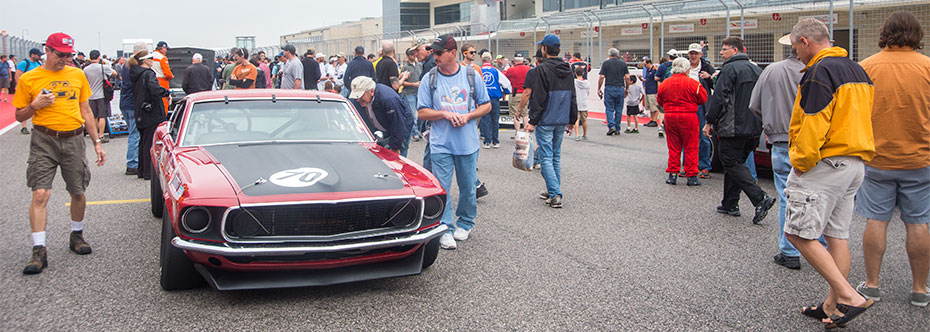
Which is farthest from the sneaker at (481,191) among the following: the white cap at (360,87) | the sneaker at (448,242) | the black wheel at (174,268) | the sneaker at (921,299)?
the sneaker at (921,299)

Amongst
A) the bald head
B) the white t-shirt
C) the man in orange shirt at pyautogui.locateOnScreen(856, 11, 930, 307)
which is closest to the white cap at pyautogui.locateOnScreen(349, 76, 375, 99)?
the man in orange shirt at pyautogui.locateOnScreen(856, 11, 930, 307)

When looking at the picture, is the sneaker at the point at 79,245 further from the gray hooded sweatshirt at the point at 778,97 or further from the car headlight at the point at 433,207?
the gray hooded sweatshirt at the point at 778,97

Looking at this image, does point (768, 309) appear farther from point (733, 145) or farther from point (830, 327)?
point (733, 145)

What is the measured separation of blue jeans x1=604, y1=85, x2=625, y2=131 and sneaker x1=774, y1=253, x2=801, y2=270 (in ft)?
29.7

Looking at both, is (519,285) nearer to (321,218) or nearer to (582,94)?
(321,218)

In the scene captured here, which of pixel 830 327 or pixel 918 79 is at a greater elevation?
pixel 918 79

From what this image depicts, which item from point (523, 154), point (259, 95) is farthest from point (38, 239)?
point (523, 154)

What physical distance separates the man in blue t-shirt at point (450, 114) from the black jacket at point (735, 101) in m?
2.41

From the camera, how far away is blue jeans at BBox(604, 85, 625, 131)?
1392cm

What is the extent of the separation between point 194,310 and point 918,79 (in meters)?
4.41

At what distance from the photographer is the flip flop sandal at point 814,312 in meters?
3.99

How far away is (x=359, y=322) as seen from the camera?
3.97m

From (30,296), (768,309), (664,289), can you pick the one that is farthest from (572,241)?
(30,296)

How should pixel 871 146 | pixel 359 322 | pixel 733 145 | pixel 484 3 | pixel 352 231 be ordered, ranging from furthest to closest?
pixel 484 3, pixel 733 145, pixel 352 231, pixel 359 322, pixel 871 146
